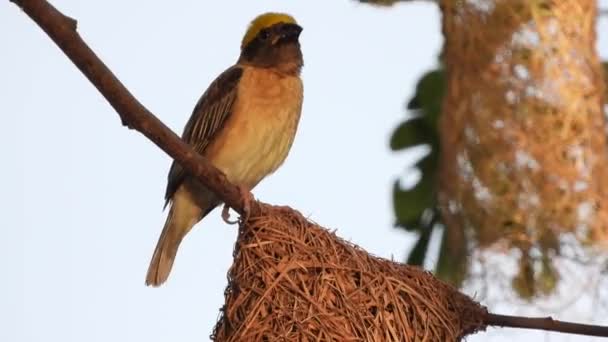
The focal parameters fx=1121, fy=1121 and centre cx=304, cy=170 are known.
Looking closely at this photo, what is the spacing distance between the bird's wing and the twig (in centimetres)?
118

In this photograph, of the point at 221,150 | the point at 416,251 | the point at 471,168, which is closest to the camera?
the point at 416,251

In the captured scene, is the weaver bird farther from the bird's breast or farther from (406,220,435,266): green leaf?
(406,220,435,266): green leaf

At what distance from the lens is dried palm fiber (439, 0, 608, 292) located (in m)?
2.67

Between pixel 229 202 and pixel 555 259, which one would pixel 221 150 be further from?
pixel 555 259

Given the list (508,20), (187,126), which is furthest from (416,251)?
(187,126)

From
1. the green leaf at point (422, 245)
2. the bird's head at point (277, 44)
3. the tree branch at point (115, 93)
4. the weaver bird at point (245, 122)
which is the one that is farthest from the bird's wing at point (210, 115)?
the green leaf at point (422, 245)

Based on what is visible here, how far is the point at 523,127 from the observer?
2795 millimetres

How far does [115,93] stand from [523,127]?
1.10 meters

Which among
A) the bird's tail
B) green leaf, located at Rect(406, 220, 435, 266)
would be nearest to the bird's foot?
green leaf, located at Rect(406, 220, 435, 266)

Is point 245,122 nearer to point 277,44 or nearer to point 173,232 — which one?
point 277,44

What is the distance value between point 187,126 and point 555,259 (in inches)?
60.4

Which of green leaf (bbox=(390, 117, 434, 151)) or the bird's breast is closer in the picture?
green leaf (bbox=(390, 117, 434, 151))

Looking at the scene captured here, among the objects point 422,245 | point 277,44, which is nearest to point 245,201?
point 422,245

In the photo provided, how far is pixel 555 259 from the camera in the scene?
2660mm
